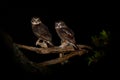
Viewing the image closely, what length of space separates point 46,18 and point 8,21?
0.66 meters

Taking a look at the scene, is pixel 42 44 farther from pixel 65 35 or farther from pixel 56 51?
pixel 56 51

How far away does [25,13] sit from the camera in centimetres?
694

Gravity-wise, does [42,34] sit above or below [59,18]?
below

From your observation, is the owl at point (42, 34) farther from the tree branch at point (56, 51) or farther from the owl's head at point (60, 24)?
the tree branch at point (56, 51)

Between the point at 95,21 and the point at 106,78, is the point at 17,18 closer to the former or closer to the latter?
the point at 95,21

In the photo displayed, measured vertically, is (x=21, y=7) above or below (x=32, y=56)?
above

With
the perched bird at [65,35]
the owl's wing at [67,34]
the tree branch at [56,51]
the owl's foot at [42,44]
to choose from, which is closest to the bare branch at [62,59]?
the tree branch at [56,51]

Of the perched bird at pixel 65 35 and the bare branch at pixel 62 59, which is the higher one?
the perched bird at pixel 65 35

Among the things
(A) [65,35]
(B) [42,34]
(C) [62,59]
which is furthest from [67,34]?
(C) [62,59]

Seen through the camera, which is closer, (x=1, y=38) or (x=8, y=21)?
(x=1, y=38)

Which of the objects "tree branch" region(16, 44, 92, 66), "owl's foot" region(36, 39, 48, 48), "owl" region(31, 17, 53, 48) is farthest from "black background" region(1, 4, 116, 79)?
"tree branch" region(16, 44, 92, 66)

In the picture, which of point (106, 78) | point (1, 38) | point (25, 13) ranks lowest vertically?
point (106, 78)

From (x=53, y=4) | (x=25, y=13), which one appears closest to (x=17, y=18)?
(x=25, y=13)

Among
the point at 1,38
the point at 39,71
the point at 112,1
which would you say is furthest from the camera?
the point at 112,1
